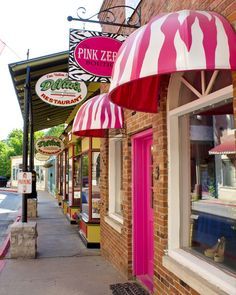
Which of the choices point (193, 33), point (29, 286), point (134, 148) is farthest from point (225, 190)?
point (29, 286)

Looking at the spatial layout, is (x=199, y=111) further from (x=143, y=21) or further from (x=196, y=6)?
(x=143, y=21)

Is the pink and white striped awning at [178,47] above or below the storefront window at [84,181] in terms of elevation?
above

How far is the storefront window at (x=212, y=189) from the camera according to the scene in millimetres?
3594

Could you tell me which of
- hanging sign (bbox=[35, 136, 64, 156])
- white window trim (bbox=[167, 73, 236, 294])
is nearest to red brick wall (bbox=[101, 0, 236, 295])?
white window trim (bbox=[167, 73, 236, 294])

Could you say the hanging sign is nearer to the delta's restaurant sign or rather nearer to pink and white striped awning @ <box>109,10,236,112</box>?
the delta's restaurant sign

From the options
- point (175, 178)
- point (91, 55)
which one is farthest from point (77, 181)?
point (175, 178)

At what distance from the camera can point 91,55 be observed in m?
5.34

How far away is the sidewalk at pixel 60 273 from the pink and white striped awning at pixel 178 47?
A: 3.70 meters

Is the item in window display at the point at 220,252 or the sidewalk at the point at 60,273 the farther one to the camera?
the sidewalk at the point at 60,273

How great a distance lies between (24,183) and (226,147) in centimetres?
541

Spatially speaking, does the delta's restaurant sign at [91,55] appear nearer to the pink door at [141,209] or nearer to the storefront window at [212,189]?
the pink door at [141,209]

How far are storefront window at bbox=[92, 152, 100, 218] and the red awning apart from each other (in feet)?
18.3

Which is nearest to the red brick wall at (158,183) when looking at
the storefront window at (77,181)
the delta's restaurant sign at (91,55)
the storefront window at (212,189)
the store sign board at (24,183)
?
the storefront window at (212,189)

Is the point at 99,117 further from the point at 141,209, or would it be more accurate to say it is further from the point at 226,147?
the point at 226,147
